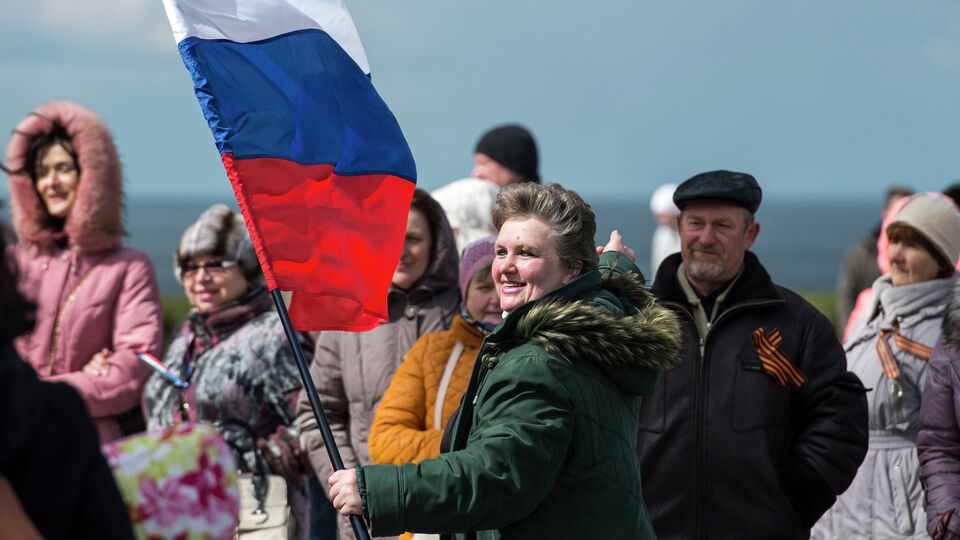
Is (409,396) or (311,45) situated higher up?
(311,45)

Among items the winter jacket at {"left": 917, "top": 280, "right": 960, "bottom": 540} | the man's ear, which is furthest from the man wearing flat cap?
the winter jacket at {"left": 917, "top": 280, "right": 960, "bottom": 540}

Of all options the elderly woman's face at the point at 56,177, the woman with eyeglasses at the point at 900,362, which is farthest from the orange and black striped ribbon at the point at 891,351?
the elderly woman's face at the point at 56,177

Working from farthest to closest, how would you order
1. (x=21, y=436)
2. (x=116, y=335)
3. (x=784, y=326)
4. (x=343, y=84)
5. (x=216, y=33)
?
(x=116, y=335) → (x=784, y=326) → (x=343, y=84) → (x=216, y=33) → (x=21, y=436)

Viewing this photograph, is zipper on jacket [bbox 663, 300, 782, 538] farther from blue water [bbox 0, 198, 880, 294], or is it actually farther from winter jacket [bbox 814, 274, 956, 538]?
blue water [bbox 0, 198, 880, 294]

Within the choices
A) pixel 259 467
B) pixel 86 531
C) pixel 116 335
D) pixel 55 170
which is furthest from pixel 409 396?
pixel 86 531

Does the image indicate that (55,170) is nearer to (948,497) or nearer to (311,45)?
(311,45)

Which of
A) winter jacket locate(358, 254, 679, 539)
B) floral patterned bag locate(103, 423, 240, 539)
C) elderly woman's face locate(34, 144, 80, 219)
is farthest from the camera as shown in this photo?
elderly woman's face locate(34, 144, 80, 219)

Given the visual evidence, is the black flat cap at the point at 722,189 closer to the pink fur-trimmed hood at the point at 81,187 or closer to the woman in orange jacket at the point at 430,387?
the woman in orange jacket at the point at 430,387

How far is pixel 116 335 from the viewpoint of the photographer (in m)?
6.97

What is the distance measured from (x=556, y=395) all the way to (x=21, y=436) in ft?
5.52

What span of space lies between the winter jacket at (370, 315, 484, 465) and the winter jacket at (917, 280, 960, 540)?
1.75 m

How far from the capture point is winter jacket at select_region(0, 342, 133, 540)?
267 cm

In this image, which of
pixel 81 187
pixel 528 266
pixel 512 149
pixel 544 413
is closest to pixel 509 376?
pixel 544 413

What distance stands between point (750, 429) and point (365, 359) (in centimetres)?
176
